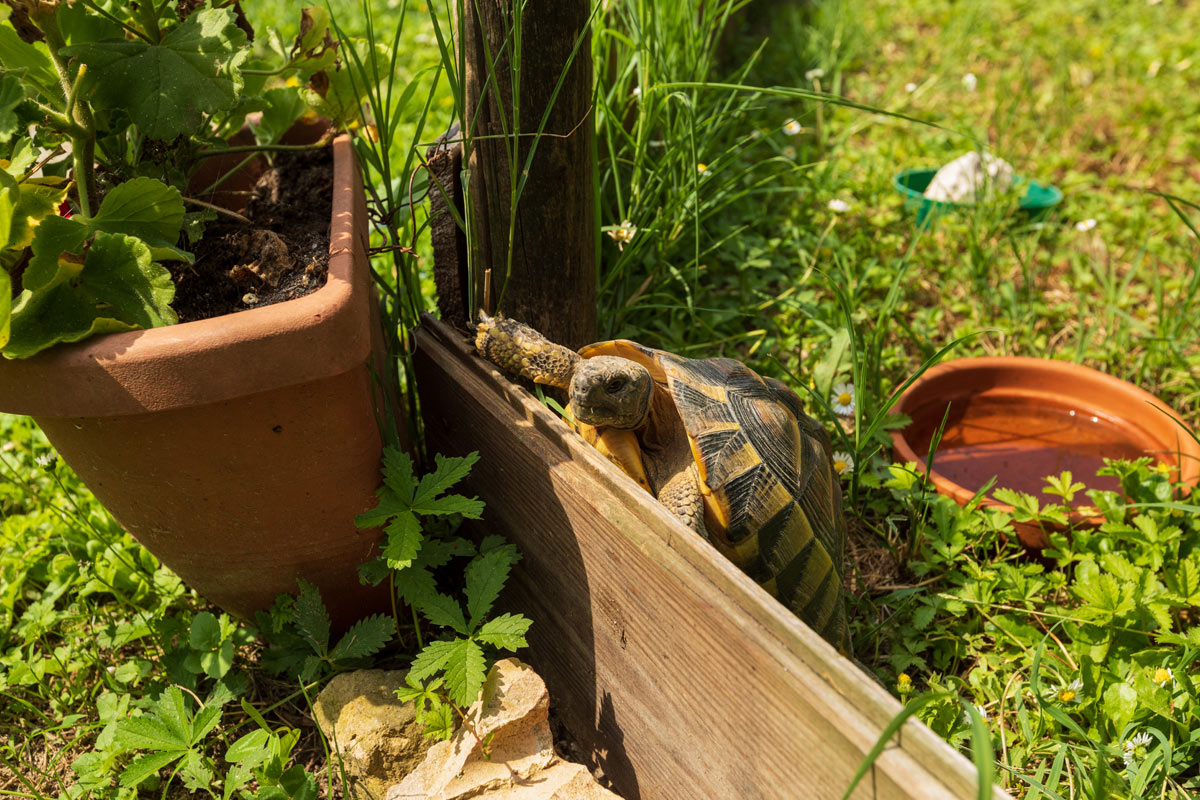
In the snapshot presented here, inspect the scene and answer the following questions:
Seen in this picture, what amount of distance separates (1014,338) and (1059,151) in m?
1.34

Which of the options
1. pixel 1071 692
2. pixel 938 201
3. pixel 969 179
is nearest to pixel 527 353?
pixel 1071 692

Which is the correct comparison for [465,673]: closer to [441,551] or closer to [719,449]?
[441,551]

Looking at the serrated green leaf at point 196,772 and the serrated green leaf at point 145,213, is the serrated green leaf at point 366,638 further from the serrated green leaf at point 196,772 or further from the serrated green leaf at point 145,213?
the serrated green leaf at point 145,213

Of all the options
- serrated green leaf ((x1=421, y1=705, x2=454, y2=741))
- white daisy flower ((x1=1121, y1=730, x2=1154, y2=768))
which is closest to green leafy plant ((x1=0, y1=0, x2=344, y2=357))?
serrated green leaf ((x1=421, y1=705, x2=454, y2=741))

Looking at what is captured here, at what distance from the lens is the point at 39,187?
1118 millimetres

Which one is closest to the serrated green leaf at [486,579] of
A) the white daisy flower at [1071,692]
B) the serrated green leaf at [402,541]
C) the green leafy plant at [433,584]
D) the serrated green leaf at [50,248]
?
the green leafy plant at [433,584]

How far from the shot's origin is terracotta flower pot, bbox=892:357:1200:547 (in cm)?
198

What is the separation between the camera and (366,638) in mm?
1324

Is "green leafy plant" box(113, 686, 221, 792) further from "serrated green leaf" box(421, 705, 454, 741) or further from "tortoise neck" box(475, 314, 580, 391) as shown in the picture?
"tortoise neck" box(475, 314, 580, 391)

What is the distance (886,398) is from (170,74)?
1.64 m

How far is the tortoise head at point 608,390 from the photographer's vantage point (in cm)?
129

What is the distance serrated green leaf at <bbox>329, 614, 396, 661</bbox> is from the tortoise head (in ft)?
1.49

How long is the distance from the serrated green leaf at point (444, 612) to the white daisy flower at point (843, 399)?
107cm

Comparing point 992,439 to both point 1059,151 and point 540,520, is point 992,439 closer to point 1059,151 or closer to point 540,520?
point 540,520
